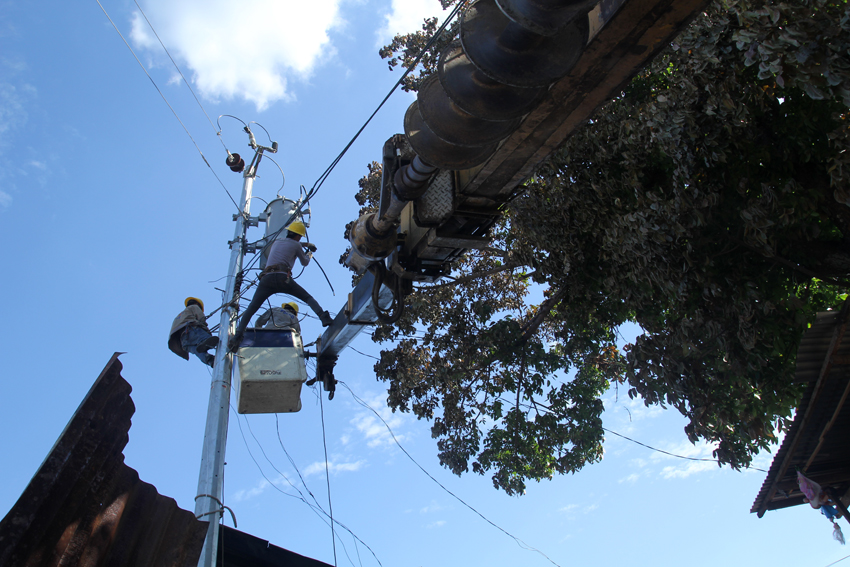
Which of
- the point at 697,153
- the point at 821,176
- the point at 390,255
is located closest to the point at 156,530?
the point at 390,255

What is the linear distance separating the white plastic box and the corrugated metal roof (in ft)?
8.56

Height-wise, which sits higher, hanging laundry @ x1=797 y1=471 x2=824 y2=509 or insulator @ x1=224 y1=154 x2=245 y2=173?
insulator @ x1=224 y1=154 x2=245 y2=173

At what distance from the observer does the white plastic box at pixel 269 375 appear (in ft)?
17.3

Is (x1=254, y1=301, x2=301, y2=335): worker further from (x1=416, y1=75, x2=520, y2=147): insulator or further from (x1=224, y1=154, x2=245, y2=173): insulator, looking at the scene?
(x1=416, y1=75, x2=520, y2=147): insulator

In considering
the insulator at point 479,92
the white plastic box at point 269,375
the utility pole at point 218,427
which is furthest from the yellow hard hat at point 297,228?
the insulator at point 479,92

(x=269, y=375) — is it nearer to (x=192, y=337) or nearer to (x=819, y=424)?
(x=192, y=337)

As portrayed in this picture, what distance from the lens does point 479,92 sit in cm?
225

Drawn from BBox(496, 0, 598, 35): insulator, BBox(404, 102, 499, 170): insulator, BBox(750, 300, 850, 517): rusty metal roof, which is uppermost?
BBox(404, 102, 499, 170): insulator

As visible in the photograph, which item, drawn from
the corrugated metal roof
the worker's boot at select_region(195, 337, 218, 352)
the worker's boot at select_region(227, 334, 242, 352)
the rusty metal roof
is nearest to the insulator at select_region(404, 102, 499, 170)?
the corrugated metal roof

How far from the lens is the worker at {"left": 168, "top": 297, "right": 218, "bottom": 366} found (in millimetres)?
6512

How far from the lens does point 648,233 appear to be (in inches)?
191

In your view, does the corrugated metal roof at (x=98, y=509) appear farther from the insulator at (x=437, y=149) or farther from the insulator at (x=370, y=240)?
the insulator at (x=370, y=240)

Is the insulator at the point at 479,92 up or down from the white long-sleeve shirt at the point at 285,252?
down

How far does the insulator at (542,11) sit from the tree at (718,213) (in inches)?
94.9
